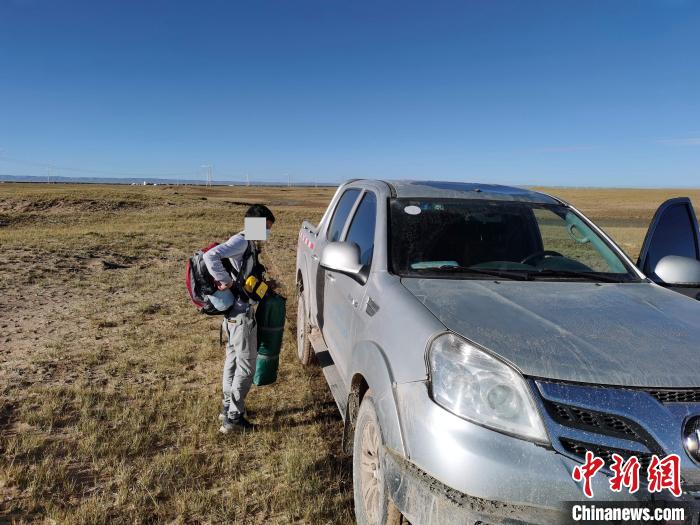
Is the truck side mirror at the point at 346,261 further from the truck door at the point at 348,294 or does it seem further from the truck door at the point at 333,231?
the truck door at the point at 333,231

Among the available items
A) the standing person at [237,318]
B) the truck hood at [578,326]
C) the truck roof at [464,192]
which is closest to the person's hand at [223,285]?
the standing person at [237,318]

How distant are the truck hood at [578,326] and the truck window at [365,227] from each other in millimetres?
689

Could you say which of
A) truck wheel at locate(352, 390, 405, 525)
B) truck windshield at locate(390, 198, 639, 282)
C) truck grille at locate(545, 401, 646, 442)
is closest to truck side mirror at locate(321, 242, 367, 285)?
truck windshield at locate(390, 198, 639, 282)

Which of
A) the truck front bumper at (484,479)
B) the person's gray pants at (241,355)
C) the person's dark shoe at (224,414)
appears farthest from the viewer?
the person's dark shoe at (224,414)

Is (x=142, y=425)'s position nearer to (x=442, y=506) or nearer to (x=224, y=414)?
(x=224, y=414)

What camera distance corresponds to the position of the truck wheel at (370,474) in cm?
200

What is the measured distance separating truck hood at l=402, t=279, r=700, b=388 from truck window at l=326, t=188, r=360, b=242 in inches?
65.5

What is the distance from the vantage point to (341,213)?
4387mm

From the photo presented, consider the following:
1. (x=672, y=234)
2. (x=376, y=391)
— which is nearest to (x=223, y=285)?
(x=376, y=391)

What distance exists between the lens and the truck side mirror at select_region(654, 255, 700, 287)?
9.59ft

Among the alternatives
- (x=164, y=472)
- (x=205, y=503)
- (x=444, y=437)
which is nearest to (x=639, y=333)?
(x=444, y=437)

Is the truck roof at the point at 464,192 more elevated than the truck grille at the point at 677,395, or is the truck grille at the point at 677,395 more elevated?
the truck roof at the point at 464,192

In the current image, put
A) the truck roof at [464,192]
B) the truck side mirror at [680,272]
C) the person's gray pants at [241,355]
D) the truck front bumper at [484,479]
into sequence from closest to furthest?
the truck front bumper at [484,479], the truck side mirror at [680,272], the truck roof at [464,192], the person's gray pants at [241,355]

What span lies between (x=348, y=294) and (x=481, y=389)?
4.79 feet
